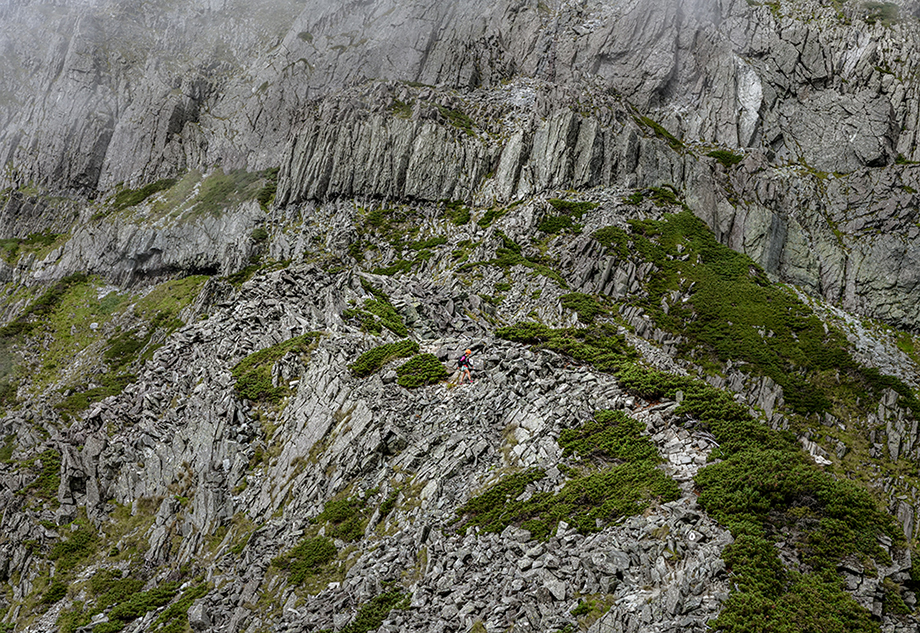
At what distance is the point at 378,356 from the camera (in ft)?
105

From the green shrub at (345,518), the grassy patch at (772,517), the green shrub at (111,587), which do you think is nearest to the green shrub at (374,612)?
the grassy patch at (772,517)

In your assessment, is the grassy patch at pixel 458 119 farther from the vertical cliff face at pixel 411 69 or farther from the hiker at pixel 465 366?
the hiker at pixel 465 366

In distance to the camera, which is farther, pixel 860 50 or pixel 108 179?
pixel 108 179

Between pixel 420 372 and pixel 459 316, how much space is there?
1522 cm

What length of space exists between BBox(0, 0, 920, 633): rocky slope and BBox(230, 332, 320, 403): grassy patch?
0.20m

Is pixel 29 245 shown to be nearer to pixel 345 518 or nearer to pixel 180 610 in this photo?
pixel 180 610

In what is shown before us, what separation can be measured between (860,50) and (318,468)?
95459 millimetres

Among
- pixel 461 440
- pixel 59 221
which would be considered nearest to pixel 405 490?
pixel 461 440

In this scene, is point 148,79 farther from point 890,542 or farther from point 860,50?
point 890,542

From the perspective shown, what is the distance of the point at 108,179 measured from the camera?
106 meters

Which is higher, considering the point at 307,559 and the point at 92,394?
the point at 307,559

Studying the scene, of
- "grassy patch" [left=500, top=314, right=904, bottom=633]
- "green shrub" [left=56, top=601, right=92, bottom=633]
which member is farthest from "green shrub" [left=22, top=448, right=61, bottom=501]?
"grassy patch" [left=500, top=314, right=904, bottom=633]

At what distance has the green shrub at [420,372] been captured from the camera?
29.1 meters

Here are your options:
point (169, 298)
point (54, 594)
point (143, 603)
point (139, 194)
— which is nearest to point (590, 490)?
point (143, 603)
